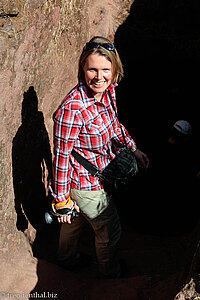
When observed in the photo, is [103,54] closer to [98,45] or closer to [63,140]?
[98,45]

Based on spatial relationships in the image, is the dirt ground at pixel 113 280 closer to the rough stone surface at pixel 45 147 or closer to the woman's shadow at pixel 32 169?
the rough stone surface at pixel 45 147

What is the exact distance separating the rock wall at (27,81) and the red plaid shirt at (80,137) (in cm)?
81

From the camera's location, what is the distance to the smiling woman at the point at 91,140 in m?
2.03

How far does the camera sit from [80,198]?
7.97ft

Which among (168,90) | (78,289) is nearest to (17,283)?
(78,289)

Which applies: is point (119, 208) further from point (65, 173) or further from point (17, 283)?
point (65, 173)

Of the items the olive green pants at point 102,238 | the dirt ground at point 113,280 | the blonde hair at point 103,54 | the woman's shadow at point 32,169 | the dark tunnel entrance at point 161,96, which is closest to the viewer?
the blonde hair at point 103,54

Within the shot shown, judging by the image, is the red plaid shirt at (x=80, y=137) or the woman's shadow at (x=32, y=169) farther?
the woman's shadow at (x=32, y=169)

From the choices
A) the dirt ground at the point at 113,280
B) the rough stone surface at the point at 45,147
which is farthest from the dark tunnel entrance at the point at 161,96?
the dirt ground at the point at 113,280

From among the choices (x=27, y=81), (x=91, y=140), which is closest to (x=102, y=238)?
(x=91, y=140)

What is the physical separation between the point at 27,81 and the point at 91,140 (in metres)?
1.33

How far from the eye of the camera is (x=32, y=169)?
133 inches

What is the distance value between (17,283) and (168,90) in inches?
174

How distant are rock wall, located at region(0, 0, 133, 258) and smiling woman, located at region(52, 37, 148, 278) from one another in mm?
736
